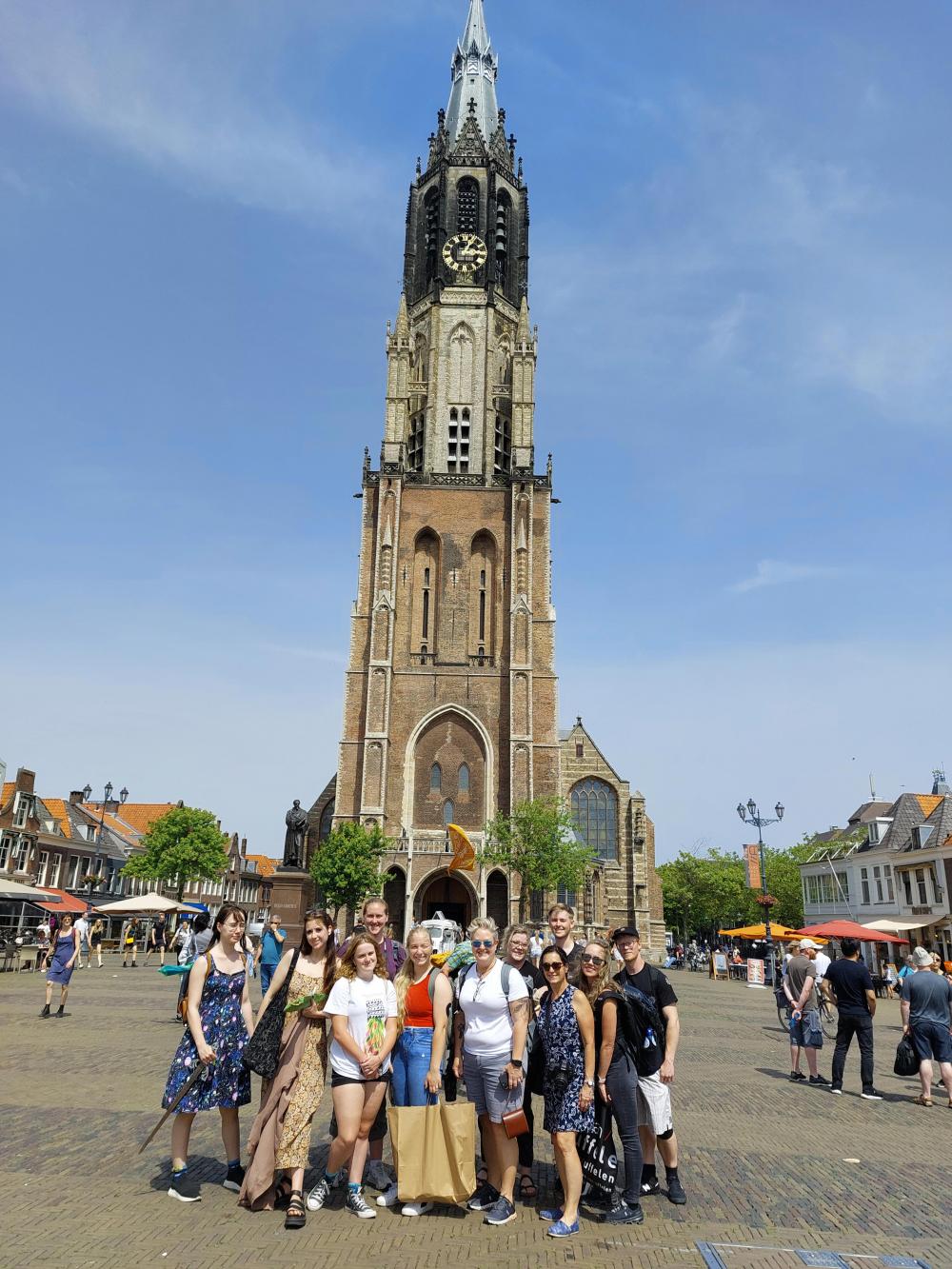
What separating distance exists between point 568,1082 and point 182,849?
44393 mm

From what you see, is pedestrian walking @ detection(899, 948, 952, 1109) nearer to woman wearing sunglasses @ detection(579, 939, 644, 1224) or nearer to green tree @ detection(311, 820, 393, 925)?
woman wearing sunglasses @ detection(579, 939, 644, 1224)

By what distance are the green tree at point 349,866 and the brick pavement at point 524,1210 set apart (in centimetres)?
2755

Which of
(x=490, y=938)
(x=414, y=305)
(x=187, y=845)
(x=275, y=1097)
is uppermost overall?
(x=414, y=305)

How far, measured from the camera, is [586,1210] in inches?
237

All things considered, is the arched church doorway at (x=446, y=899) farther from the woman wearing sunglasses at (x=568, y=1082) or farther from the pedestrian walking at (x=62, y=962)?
the woman wearing sunglasses at (x=568, y=1082)

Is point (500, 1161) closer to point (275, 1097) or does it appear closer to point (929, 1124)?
point (275, 1097)

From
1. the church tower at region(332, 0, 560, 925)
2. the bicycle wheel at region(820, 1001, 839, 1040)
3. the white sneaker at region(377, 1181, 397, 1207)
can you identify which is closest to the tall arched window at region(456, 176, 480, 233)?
the church tower at region(332, 0, 560, 925)

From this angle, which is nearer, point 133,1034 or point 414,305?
point 133,1034

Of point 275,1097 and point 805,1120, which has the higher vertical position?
point 275,1097

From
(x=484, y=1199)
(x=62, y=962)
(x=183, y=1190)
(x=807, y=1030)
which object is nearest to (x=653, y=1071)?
(x=484, y=1199)

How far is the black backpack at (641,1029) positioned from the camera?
20.2ft

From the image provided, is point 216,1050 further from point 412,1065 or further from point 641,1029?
point 641,1029

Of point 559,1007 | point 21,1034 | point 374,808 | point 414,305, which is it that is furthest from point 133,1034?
point 414,305

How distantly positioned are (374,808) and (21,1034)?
29263mm
